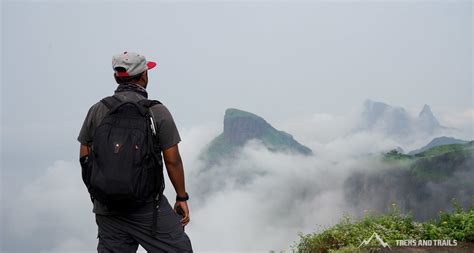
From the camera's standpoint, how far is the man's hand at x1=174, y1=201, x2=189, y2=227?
384 centimetres

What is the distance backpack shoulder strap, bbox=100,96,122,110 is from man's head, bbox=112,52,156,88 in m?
0.19

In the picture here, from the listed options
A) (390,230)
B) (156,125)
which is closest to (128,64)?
(156,125)

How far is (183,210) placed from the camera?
385cm

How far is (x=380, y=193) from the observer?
8850 cm

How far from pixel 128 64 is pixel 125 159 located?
2.63 ft

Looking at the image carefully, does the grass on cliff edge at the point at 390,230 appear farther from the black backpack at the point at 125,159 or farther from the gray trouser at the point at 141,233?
the black backpack at the point at 125,159

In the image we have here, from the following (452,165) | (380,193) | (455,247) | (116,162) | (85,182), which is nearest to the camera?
(116,162)

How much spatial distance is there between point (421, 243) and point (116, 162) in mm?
4328

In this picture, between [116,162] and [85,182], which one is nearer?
[116,162]

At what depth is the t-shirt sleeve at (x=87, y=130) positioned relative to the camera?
12.3 ft

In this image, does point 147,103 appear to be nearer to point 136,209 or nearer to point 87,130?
point 87,130

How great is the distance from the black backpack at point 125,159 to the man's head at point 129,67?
0.22m

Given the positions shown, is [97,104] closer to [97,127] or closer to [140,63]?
[97,127]

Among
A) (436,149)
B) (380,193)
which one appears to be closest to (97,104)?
(436,149)
